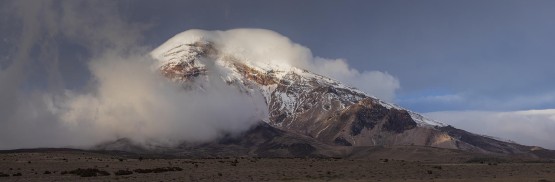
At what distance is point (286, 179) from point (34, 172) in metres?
34.3

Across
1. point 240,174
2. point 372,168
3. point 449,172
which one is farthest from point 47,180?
point 449,172

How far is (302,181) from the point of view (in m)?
61.4

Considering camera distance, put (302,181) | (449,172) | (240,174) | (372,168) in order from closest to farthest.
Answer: (302,181) < (240,174) < (449,172) < (372,168)

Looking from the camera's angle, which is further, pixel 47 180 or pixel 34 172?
pixel 34 172

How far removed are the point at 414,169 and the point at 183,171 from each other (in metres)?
31.9

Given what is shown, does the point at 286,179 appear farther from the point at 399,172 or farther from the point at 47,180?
the point at 47,180

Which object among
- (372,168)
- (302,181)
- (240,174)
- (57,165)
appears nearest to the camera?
(302,181)

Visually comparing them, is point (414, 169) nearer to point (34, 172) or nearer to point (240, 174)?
point (240, 174)

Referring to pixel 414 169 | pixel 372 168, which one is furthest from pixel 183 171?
pixel 414 169

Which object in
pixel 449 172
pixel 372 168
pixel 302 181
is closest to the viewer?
pixel 302 181

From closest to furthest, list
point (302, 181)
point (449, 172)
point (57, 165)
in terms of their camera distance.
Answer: point (302, 181), point (449, 172), point (57, 165)

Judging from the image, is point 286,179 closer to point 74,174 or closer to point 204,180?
point 204,180

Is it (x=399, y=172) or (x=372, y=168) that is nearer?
(x=399, y=172)

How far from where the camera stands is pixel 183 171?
77125 millimetres
